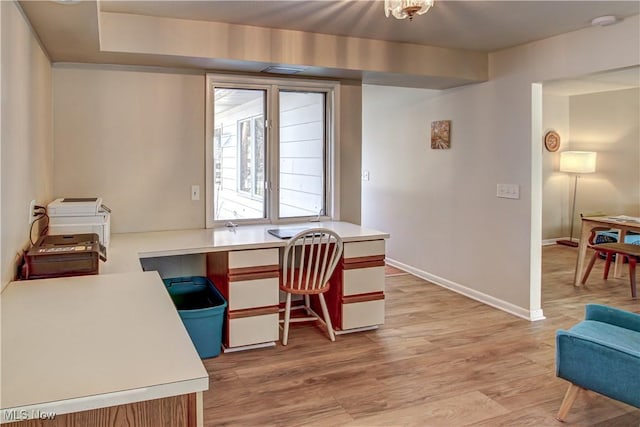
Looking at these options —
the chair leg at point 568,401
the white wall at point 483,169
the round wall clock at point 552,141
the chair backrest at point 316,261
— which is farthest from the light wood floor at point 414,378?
the round wall clock at point 552,141

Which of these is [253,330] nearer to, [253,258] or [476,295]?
[253,258]

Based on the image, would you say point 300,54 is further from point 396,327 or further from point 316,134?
point 396,327

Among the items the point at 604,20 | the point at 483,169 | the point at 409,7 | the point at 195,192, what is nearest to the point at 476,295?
the point at 483,169

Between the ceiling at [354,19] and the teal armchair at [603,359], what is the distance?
1.90 meters

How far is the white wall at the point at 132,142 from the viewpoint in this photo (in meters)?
3.43

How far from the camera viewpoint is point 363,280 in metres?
3.67

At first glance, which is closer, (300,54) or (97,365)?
(97,365)

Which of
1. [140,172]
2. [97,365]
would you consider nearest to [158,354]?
[97,365]

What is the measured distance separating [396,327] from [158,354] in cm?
283

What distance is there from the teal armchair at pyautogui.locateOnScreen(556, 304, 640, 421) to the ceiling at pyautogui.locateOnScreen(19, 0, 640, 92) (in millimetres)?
1896

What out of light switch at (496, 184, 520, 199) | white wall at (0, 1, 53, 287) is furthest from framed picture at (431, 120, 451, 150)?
white wall at (0, 1, 53, 287)

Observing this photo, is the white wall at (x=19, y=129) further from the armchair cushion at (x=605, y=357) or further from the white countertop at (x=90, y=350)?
the armchair cushion at (x=605, y=357)

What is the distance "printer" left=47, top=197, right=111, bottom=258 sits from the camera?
8.91 feet

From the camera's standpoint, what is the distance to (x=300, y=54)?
3559 mm
